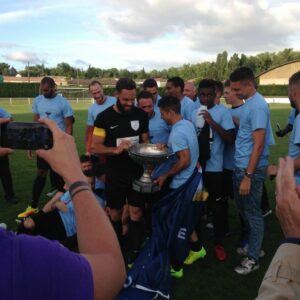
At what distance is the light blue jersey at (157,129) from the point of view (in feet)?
18.3

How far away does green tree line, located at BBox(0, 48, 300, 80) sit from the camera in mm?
102000

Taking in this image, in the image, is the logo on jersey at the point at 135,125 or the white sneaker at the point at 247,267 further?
the logo on jersey at the point at 135,125

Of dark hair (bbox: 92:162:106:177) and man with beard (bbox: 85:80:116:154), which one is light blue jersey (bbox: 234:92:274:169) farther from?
man with beard (bbox: 85:80:116:154)

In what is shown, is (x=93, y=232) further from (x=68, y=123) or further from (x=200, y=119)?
(x=68, y=123)

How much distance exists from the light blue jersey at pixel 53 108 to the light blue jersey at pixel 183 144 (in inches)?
132

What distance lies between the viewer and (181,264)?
440 cm

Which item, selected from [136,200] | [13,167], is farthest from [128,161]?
[13,167]

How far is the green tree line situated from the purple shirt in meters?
88.3

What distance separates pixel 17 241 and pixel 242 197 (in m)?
3.75

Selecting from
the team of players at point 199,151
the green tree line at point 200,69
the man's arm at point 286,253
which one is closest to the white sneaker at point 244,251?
the team of players at point 199,151

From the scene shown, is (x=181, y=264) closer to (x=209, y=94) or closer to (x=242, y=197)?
(x=242, y=197)

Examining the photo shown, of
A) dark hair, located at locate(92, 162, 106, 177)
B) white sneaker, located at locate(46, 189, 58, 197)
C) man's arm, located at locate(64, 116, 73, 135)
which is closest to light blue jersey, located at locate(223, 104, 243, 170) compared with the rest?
dark hair, located at locate(92, 162, 106, 177)

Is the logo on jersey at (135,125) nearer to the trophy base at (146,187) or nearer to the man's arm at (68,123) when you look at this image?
the trophy base at (146,187)

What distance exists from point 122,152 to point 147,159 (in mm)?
581
